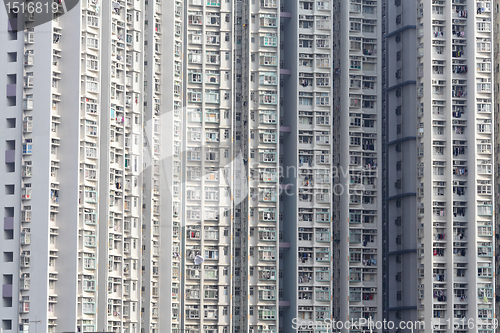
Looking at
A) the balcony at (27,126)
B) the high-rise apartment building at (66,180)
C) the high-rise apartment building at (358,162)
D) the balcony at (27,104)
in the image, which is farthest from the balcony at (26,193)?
the high-rise apartment building at (358,162)

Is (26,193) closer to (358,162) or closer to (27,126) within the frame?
(27,126)

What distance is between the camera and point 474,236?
64562 millimetres

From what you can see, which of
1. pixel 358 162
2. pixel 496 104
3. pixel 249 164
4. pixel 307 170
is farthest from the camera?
pixel 496 104

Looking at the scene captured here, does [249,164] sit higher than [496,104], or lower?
lower

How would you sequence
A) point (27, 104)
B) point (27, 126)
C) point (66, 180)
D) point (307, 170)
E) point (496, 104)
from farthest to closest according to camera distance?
point (496, 104) < point (307, 170) < point (66, 180) < point (27, 104) < point (27, 126)

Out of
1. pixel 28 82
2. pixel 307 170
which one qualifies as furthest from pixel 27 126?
pixel 307 170

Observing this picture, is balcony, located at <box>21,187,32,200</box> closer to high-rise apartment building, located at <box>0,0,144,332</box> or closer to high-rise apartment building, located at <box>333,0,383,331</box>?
high-rise apartment building, located at <box>0,0,144,332</box>

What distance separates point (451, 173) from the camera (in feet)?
213

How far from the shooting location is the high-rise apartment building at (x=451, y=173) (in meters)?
64.4

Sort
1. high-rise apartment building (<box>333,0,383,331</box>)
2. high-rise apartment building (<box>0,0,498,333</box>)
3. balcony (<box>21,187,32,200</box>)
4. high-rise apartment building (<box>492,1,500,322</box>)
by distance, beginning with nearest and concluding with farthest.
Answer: balcony (<box>21,187,32,200</box>) < high-rise apartment building (<box>0,0,498,333</box>) < high-rise apartment building (<box>333,0,383,331</box>) < high-rise apartment building (<box>492,1,500,322</box>)

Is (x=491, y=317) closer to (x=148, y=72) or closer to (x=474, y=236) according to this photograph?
(x=474, y=236)

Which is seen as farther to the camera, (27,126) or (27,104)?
(27,104)

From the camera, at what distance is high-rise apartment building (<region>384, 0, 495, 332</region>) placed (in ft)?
211

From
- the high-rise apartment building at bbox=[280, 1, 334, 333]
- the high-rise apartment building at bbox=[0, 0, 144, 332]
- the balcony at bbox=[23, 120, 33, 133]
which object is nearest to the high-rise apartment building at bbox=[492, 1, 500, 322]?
the high-rise apartment building at bbox=[280, 1, 334, 333]
